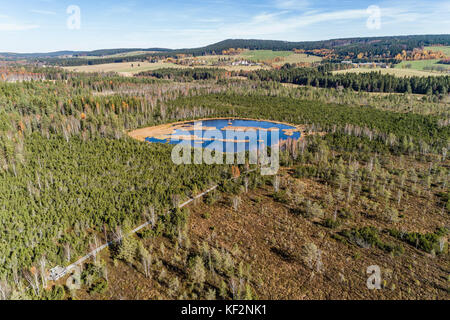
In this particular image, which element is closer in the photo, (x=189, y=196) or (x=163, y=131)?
(x=189, y=196)

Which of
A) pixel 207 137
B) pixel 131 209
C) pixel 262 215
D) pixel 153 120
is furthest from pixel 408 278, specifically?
pixel 153 120

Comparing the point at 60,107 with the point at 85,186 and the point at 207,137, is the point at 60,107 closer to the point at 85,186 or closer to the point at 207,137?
the point at 207,137

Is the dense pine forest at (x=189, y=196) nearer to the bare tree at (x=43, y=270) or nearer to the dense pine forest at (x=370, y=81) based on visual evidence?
the bare tree at (x=43, y=270)

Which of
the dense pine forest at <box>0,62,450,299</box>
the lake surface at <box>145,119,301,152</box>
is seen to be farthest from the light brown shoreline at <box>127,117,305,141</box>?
the dense pine forest at <box>0,62,450,299</box>

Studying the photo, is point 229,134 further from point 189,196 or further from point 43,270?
point 43,270

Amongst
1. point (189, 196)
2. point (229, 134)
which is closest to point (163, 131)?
point (229, 134)

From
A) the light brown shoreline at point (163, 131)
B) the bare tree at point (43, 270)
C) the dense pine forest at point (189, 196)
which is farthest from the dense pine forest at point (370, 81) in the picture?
the bare tree at point (43, 270)
